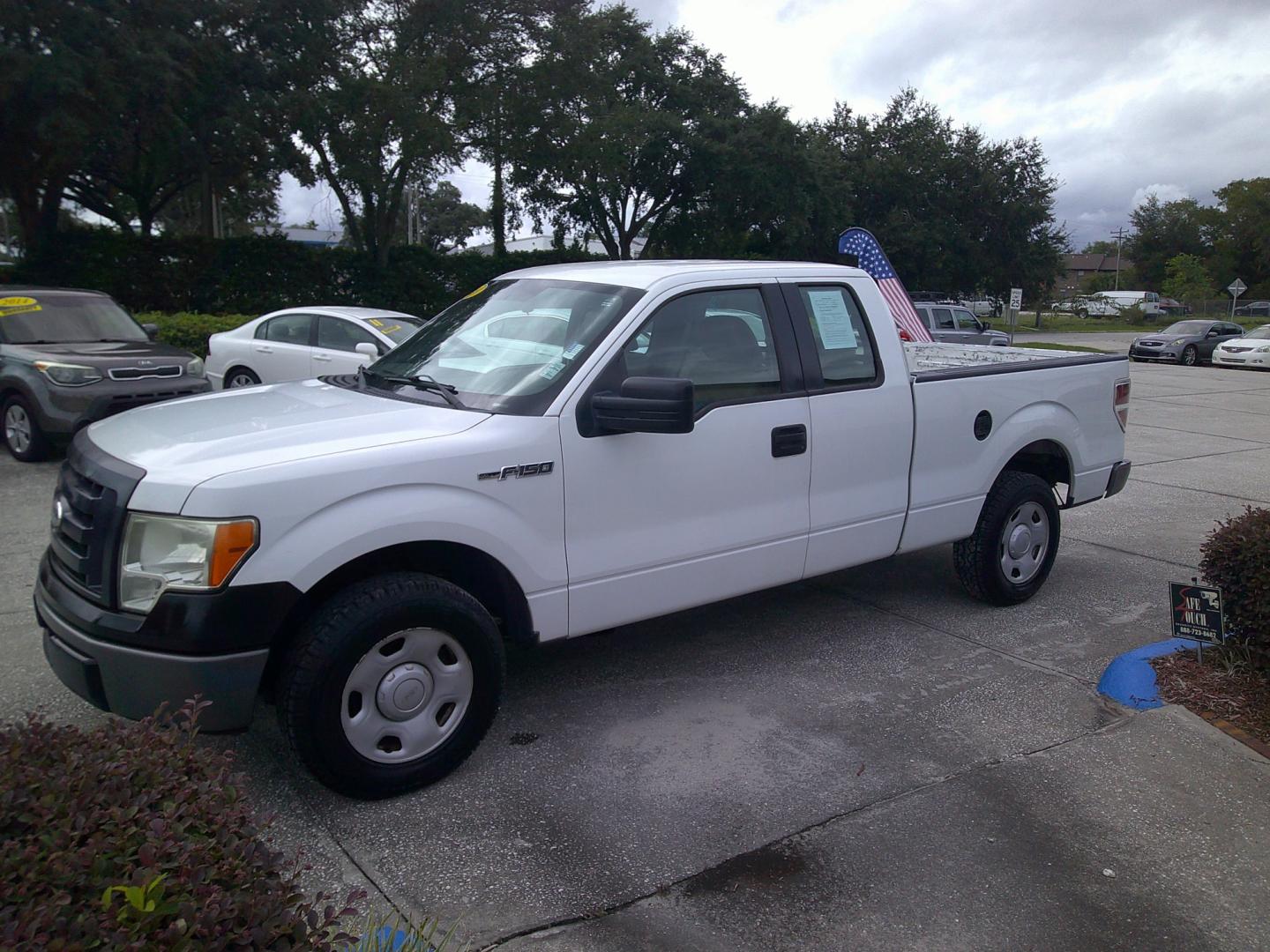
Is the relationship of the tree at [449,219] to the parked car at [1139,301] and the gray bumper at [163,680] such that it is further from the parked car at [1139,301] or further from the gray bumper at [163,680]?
the gray bumper at [163,680]

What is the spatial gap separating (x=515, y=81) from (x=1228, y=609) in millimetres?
24057

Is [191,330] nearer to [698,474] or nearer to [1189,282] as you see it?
[698,474]

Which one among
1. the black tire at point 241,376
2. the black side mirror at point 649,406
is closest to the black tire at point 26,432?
the black tire at point 241,376

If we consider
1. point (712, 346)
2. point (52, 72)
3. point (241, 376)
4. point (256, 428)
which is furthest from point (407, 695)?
point (52, 72)

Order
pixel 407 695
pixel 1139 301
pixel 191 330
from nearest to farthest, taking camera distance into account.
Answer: pixel 407 695
pixel 191 330
pixel 1139 301

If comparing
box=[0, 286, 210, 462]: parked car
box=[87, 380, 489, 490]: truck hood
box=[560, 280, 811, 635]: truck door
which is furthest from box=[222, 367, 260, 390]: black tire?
Answer: box=[560, 280, 811, 635]: truck door

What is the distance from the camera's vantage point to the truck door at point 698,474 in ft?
13.7

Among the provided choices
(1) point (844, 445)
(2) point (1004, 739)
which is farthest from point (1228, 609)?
(1) point (844, 445)

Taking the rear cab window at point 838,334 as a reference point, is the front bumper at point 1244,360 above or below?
below

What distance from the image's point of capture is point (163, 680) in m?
3.30

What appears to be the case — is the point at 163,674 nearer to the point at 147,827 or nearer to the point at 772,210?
the point at 147,827

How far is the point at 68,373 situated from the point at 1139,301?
236 feet

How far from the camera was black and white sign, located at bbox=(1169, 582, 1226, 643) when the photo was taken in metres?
4.85

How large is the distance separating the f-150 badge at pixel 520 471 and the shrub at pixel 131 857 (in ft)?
5.99
